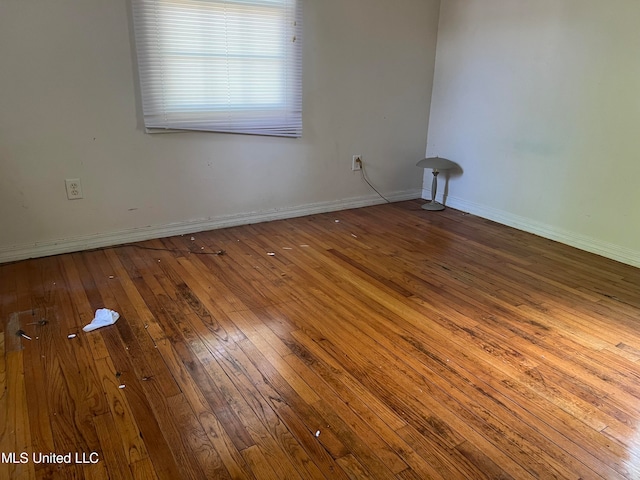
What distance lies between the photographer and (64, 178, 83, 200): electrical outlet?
2740mm

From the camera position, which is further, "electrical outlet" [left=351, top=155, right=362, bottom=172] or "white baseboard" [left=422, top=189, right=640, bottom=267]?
"electrical outlet" [left=351, top=155, right=362, bottom=172]

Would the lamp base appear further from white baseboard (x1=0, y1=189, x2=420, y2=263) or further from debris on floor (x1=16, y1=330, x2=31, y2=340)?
debris on floor (x1=16, y1=330, x2=31, y2=340)

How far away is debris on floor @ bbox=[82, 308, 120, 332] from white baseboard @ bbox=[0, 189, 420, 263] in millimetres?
918

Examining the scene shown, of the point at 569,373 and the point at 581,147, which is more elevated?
the point at 581,147

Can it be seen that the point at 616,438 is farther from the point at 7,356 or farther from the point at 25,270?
the point at 25,270

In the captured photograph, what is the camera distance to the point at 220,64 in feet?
9.79

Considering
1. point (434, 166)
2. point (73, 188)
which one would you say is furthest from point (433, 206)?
point (73, 188)

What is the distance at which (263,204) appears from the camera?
137 inches

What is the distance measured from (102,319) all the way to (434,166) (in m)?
2.77

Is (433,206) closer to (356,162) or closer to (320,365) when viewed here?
(356,162)

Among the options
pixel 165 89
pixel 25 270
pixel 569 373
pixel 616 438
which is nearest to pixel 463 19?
pixel 165 89

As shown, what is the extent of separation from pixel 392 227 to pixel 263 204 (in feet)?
3.35

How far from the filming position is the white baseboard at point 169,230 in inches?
107

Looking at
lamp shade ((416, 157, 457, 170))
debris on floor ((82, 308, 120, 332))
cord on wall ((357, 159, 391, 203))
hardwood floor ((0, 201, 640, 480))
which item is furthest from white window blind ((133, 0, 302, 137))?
debris on floor ((82, 308, 120, 332))
